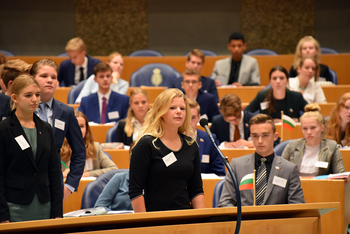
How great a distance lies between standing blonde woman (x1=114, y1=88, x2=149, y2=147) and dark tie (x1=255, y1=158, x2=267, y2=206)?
1.74m

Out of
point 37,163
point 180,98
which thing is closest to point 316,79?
point 180,98

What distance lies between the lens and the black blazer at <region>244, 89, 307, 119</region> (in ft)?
16.3

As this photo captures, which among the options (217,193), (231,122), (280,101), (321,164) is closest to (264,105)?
(280,101)

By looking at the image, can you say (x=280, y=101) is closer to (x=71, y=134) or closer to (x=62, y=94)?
(x=62, y=94)

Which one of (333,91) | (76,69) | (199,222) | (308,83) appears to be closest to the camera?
(199,222)

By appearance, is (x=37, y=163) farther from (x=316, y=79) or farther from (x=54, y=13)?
(x=54, y=13)

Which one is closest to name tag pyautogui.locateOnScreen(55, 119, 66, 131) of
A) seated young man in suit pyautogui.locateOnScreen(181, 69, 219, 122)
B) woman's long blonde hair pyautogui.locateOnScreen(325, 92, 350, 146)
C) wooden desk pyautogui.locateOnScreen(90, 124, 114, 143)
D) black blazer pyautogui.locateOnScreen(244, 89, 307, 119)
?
wooden desk pyautogui.locateOnScreen(90, 124, 114, 143)

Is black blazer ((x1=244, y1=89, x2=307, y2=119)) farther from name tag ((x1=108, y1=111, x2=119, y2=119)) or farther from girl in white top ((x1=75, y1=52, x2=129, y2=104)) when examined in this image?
girl in white top ((x1=75, y1=52, x2=129, y2=104))

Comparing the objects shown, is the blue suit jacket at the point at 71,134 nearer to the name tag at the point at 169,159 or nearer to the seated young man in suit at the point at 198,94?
the name tag at the point at 169,159

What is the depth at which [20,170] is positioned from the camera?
2051mm

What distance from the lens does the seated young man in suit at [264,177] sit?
277cm

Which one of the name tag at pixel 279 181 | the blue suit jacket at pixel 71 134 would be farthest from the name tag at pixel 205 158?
the blue suit jacket at pixel 71 134

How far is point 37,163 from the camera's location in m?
2.09

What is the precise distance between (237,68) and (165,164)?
4.59 meters
